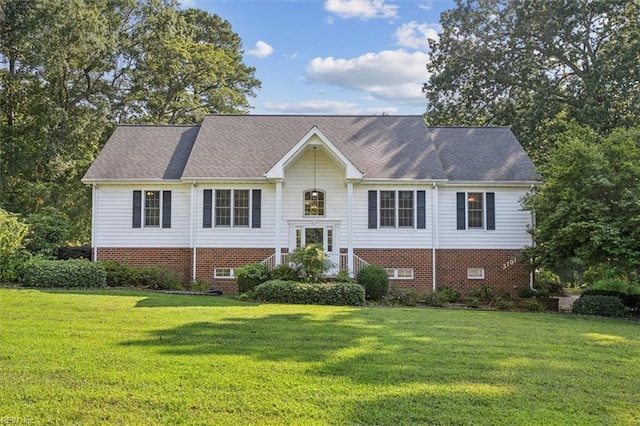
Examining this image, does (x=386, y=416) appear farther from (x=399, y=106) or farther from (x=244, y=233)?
(x=399, y=106)

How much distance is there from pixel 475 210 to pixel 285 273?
26.8 feet

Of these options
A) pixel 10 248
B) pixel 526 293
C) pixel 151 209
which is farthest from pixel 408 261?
pixel 10 248

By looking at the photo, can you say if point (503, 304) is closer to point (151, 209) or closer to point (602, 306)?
point (602, 306)

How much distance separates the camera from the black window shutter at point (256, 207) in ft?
62.0

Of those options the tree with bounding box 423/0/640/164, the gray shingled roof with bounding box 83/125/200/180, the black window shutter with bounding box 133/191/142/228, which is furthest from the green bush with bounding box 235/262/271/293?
the tree with bounding box 423/0/640/164

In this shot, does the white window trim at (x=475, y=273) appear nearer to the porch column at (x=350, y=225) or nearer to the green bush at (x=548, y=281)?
the green bush at (x=548, y=281)

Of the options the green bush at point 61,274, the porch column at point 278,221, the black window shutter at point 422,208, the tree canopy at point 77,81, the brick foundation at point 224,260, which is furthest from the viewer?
the tree canopy at point 77,81

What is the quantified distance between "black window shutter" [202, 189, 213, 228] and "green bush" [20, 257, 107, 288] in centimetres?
401

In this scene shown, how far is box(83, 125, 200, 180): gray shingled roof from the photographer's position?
1917 centimetres

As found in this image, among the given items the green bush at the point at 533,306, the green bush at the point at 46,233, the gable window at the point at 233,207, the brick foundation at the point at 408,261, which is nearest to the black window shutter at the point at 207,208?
the gable window at the point at 233,207

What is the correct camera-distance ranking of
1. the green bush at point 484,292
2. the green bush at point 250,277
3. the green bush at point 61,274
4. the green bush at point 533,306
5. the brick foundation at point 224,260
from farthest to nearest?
the brick foundation at point 224,260 < the green bush at point 484,292 < the green bush at point 250,277 < the green bush at point 61,274 < the green bush at point 533,306

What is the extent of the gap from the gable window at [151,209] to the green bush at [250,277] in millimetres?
4384

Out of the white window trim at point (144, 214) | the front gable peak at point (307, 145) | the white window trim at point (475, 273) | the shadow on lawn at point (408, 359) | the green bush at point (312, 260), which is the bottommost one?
the shadow on lawn at point (408, 359)

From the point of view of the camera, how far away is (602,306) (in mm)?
14188
